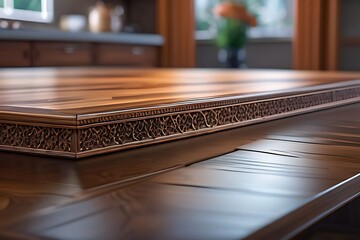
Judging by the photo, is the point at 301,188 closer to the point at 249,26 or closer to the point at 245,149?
the point at 245,149

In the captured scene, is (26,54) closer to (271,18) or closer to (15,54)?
(15,54)

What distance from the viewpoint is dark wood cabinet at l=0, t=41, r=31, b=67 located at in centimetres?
334

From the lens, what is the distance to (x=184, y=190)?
474 millimetres

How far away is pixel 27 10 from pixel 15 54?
66 cm

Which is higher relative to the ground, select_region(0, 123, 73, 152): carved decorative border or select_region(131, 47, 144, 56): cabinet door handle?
select_region(131, 47, 144, 56): cabinet door handle

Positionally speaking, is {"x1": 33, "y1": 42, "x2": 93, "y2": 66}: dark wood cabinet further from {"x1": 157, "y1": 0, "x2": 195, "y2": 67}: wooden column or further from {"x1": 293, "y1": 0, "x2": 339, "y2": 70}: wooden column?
{"x1": 293, "y1": 0, "x2": 339, "y2": 70}: wooden column

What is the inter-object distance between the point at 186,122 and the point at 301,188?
12.2 inches

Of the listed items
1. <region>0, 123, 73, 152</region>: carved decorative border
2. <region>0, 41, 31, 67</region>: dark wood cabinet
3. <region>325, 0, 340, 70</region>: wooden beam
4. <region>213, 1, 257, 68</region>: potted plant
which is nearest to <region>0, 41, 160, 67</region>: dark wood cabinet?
<region>0, 41, 31, 67</region>: dark wood cabinet

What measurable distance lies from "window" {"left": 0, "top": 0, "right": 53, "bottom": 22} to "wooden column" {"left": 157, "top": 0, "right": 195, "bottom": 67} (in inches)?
33.1

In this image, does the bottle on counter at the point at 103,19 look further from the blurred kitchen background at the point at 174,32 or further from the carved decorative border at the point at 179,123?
the carved decorative border at the point at 179,123

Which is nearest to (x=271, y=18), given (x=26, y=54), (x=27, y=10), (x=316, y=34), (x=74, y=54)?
(x=316, y=34)

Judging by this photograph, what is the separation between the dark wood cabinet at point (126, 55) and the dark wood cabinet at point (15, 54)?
581 mm

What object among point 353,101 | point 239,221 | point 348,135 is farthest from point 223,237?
point 353,101

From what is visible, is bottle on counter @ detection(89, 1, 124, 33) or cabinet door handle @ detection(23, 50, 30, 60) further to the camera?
bottle on counter @ detection(89, 1, 124, 33)
